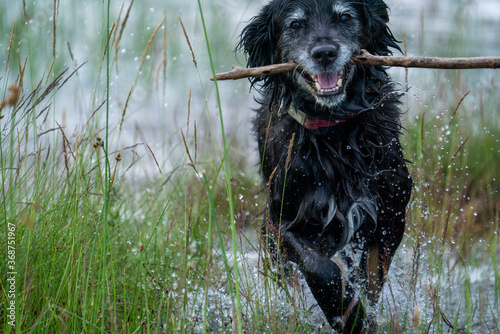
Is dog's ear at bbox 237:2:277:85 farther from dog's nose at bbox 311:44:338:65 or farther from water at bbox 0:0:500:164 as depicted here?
water at bbox 0:0:500:164

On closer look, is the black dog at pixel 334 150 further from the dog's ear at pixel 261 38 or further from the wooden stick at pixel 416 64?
the wooden stick at pixel 416 64

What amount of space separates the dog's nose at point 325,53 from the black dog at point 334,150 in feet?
0.13

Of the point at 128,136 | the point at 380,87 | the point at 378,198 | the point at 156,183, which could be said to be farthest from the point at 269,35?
the point at 128,136

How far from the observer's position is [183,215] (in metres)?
3.73

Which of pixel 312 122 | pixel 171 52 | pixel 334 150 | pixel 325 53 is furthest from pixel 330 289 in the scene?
pixel 171 52

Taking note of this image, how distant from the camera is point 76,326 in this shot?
2.08m

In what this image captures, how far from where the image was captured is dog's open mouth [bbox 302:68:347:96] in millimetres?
2895

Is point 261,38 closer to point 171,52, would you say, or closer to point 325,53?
point 325,53

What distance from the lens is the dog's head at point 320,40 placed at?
2.85m

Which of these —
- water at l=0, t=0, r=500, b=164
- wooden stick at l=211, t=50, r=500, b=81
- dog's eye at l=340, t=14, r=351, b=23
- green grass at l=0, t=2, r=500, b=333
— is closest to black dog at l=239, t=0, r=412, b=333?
dog's eye at l=340, t=14, r=351, b=23

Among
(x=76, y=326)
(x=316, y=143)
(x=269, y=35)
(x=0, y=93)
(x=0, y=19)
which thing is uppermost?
(x=0, y=19)

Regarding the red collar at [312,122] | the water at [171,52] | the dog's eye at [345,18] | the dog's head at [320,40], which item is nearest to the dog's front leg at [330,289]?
the red collar at [312,122]

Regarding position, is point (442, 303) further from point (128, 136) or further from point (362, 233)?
point (128, 136)

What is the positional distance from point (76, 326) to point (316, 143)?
5.04ft
